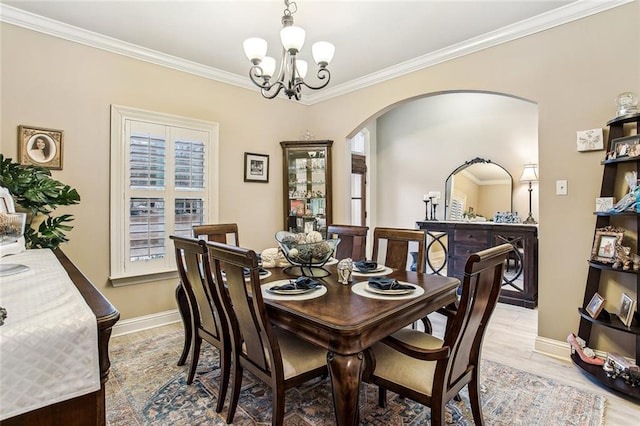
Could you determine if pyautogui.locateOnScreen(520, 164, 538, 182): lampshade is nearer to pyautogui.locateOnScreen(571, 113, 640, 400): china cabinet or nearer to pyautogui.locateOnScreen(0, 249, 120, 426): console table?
pyautogui.locateOnScreen(571, 113, 640, 400): china cabinet

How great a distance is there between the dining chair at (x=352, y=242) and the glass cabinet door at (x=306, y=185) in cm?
125

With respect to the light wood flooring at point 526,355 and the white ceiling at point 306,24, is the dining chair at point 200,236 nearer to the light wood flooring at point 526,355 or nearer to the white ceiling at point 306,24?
the light wood flooring at point 526,355

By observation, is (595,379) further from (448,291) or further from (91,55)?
(91,55)

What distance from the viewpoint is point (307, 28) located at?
Result: 274 centimetres

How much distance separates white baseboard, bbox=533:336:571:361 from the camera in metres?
2.53

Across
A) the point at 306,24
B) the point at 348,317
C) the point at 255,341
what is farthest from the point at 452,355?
the point at 306,24

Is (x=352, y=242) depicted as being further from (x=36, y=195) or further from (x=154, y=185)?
(x=36, y=195)

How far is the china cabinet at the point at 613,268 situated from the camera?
6.96 ft

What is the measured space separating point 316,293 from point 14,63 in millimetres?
2983

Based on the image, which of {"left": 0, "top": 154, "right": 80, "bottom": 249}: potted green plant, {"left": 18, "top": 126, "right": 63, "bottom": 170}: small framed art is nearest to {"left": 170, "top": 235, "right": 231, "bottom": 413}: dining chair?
{"left": 0, "top": 154, "right": 80, "bottom": 249}: potted green plant

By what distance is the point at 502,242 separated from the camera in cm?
406

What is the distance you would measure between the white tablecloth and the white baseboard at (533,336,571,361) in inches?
121

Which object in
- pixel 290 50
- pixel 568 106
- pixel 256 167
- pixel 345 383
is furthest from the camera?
pixel 256 167

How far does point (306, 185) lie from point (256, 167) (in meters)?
0.70
